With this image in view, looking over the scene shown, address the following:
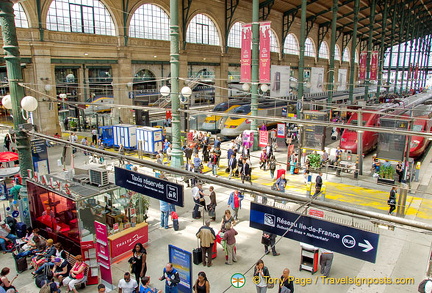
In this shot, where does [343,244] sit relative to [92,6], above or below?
below

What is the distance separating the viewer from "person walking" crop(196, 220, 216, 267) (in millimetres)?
9742

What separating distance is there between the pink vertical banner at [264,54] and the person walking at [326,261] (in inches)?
632

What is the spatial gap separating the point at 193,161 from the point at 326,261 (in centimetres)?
1196

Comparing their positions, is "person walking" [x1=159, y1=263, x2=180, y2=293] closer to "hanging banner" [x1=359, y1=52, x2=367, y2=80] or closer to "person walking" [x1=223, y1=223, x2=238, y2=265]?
"person walking" [x1=223, y1=223, x2=238, y2=265]

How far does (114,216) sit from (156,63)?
27873 mm

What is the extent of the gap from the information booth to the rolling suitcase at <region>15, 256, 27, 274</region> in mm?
1170

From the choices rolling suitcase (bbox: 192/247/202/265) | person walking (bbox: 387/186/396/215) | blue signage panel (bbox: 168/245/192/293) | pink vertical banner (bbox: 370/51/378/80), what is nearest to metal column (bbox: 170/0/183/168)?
rolling suitcase (bbox: 192/247/202/265)

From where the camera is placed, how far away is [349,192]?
17.2 metres

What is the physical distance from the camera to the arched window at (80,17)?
28.2 m

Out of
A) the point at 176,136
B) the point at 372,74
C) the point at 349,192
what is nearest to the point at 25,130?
the point at 176,136

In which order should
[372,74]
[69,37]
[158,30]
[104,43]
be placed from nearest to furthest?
[69,37] < [104,43] < [158,30] < [372,74]

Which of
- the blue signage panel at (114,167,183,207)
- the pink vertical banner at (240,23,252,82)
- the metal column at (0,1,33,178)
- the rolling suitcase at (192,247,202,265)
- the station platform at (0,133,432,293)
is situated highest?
the pink vertical banner at (240,23,252,82)

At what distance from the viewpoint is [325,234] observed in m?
6.20

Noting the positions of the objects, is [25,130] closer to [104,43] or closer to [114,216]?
[114,216]
